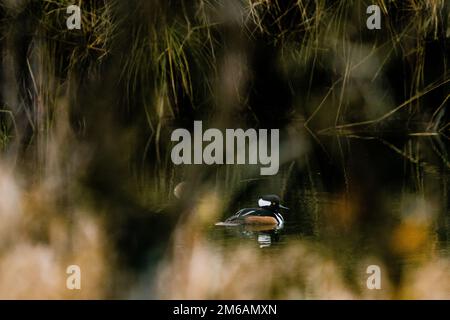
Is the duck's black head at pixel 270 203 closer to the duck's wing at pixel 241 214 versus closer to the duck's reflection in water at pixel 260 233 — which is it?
the duck's wing at pixel 241 214

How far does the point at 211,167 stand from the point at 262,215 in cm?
66

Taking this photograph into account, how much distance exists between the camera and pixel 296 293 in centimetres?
283

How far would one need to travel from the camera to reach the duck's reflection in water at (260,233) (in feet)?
10.6

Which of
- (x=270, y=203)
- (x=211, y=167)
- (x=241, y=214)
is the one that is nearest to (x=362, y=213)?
(x=270, y=203)

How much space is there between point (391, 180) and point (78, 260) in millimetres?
1504

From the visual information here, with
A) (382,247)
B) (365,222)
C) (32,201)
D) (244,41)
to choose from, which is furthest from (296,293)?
(244,41)

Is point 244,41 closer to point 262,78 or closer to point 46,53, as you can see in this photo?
point 262,78

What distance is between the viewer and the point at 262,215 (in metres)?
3.45

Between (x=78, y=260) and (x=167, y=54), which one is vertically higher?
(x=167, y=54)

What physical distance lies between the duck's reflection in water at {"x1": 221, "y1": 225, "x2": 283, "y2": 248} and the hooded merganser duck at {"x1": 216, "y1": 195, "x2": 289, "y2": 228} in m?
0.02

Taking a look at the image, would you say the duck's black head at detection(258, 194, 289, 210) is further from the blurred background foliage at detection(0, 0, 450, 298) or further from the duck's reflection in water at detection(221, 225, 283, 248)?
the duck's reflection in water at detection(221, 225, 283, 248)

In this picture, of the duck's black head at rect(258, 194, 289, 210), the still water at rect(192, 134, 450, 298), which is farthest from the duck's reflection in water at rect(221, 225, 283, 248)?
the duck's black head at rect(258, 194, 289, 210)

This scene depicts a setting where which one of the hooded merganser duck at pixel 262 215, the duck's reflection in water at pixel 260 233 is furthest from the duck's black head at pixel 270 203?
the duck's reflection in water at pixel 260 233
